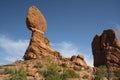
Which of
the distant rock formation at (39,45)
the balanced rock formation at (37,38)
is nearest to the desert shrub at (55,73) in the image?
the distant rock formation at (39,45)

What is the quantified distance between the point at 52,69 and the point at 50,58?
23.1ft

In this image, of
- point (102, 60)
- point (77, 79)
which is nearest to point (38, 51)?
point (77, 79)

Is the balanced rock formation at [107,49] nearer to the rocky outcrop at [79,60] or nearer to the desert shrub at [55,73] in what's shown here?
the rocky outcrop at [79,60]

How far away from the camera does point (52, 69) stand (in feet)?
145

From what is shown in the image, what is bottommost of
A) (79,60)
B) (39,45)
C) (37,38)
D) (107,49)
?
(79,60)

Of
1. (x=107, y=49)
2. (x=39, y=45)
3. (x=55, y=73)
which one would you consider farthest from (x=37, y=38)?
(x=107, y=49)

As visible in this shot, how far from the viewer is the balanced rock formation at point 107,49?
5759cm

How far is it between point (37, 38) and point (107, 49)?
1565cm

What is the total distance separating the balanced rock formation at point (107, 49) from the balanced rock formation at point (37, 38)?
11.2 meters

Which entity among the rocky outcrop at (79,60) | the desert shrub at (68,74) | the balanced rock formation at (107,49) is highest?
the balanced rock formation at (107,49)

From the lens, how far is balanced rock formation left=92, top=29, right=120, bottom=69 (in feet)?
189

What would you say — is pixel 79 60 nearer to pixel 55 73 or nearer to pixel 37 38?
pixel 37 38

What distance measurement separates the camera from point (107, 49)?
5862cm

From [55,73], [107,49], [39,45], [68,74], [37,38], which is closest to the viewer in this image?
[55,73]
